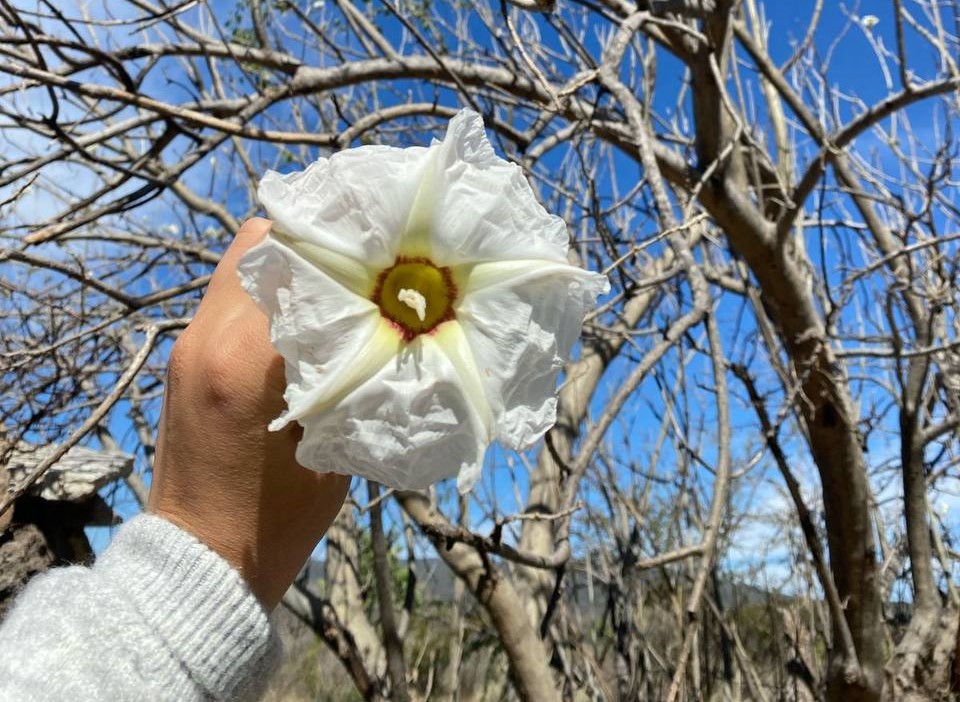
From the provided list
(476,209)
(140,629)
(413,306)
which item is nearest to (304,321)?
(413,306)

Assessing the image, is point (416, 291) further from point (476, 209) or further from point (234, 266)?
point (234, 266)

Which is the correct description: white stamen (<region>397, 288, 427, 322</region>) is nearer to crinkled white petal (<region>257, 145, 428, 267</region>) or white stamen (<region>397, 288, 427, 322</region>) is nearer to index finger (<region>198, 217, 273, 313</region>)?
crinkled white petal (<region>257, 145, 428, 267</region>)

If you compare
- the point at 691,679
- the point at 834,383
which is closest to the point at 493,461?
the point at 691,679

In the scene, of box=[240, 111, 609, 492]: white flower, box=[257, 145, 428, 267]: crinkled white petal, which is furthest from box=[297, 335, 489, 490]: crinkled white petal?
box=[257, 145, 428, 267]: crinkled white petal

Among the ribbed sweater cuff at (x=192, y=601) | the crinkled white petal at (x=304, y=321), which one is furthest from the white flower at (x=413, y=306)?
the ribbed sweater cuff at (x=192, y=601)

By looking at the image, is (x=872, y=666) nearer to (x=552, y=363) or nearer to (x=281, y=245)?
(x=552, y=363)

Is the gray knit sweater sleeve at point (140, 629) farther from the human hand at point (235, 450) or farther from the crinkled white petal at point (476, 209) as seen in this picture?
the crinkled white petal at point (476, 209)
